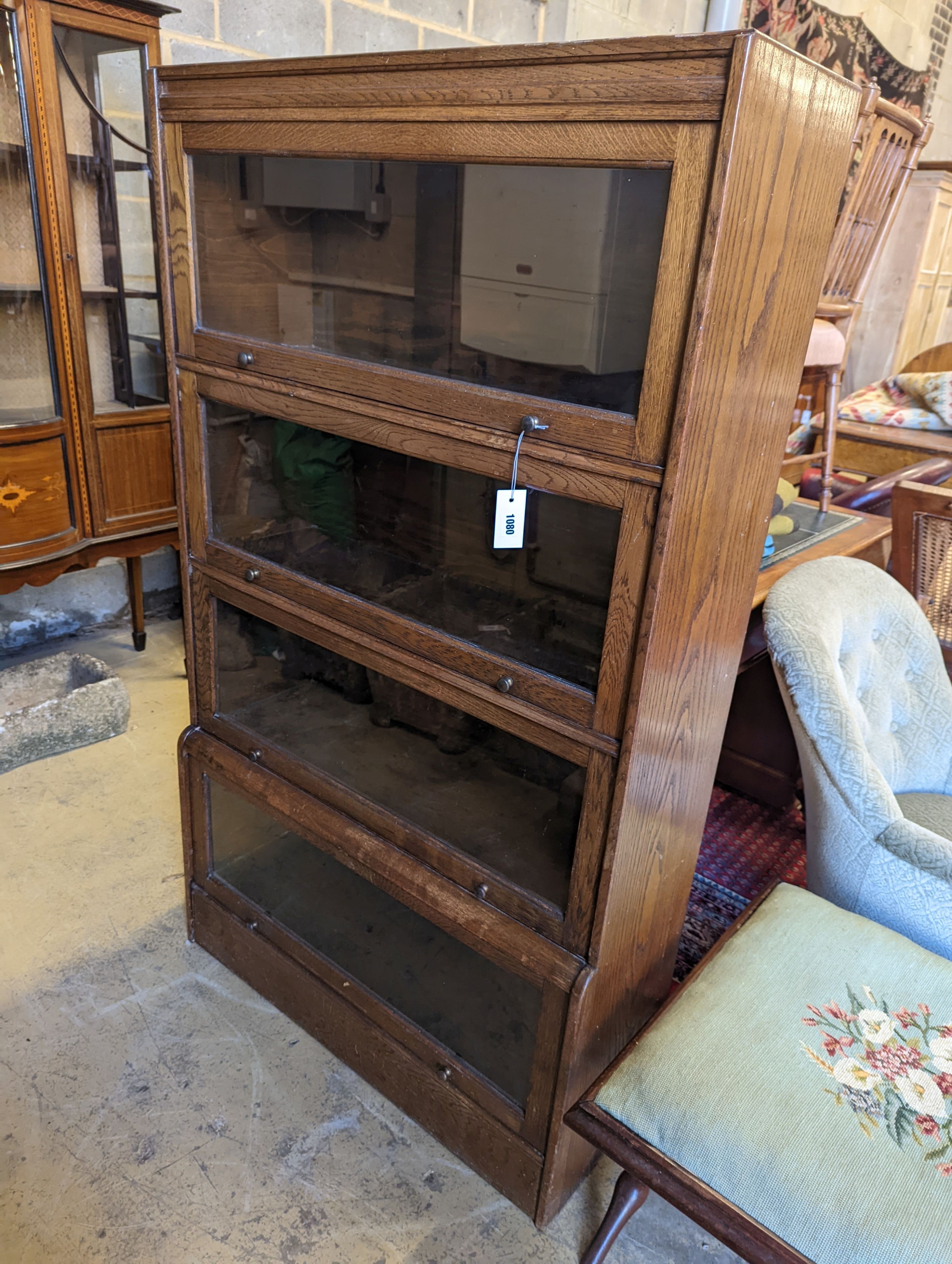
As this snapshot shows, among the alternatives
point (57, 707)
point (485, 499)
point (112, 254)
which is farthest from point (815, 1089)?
point (112, 254)

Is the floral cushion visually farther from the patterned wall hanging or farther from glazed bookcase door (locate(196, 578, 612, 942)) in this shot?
glazed bookcase door (locate(196, 578, 612, 942))

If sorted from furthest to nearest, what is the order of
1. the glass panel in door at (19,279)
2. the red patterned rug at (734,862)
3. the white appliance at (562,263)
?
the glass panel in door at (19,279) → the red patterned rug at (734,862) → the white appliance at (562,263)

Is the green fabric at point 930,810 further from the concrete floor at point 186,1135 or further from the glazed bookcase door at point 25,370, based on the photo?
the glazed bookcase door at point 25,370

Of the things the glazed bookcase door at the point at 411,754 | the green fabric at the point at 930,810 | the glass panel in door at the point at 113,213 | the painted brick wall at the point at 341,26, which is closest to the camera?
the glazed bookcase door at the point at 411,754

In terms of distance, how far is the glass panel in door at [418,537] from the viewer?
1.02 m

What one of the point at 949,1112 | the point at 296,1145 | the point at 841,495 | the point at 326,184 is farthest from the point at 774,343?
the point at 841,495

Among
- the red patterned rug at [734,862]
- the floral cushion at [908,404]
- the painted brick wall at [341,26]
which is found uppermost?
the painted brick wall at [341,26]

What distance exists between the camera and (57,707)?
2383mm

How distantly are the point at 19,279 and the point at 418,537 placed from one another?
171cm

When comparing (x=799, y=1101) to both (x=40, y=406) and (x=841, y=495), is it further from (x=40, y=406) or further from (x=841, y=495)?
(x=40, y=406)

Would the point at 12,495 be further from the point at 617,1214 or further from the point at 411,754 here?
the point at 617,1214

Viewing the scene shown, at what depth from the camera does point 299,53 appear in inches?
102

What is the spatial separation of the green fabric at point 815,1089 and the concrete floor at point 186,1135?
46cm

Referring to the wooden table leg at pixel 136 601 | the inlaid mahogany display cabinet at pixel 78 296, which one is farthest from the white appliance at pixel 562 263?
the wooden table leg at pixel 136 601
